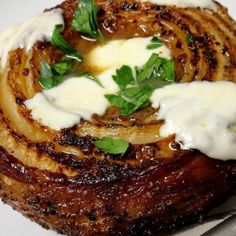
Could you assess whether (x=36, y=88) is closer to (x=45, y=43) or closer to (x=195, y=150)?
(x=45, y=43)

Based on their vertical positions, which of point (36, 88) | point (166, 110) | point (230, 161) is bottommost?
point (230, 161)

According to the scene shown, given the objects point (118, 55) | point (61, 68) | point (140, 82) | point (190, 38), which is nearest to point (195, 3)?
point (190, 38)

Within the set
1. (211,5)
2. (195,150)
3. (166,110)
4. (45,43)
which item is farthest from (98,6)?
(195,150)

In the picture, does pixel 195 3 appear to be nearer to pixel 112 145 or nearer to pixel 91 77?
pixel 91 77

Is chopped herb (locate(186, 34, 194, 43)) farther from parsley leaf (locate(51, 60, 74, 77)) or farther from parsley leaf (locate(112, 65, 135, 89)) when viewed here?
parsley leaf (locate(51, 60, 74, 77))

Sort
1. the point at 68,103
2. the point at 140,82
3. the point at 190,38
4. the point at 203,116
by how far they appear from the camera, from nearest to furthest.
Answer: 1. the point at 203,116
2. the point at 68,103
3. the point at 140,82
4. the point at 190,38
